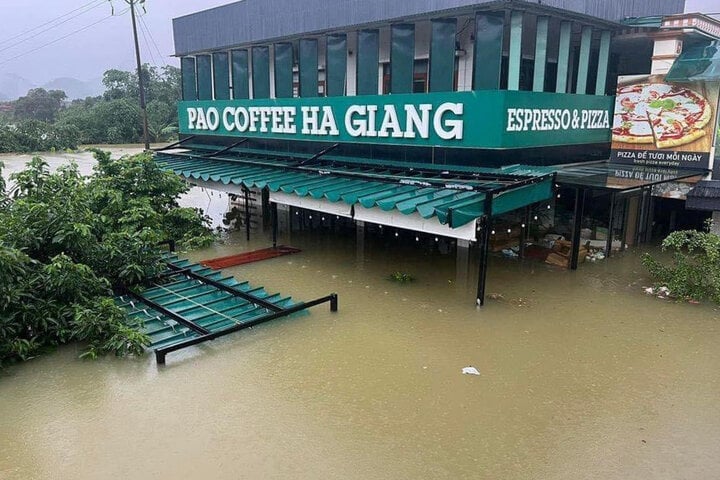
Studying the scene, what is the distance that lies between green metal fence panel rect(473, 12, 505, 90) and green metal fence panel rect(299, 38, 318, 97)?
18.9 feet

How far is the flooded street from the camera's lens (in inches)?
233

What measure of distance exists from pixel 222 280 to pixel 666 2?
53.4 feet

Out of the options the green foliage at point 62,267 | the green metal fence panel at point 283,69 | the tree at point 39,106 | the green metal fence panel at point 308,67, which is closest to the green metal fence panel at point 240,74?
the green metal fence panel at point 283,69

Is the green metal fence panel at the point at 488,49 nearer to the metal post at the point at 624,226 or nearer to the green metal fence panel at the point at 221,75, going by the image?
the metal post at the point at 624,226

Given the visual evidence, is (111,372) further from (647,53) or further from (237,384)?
(647,53)

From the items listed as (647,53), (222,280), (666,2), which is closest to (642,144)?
(647,53)

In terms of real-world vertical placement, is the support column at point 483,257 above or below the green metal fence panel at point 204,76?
below

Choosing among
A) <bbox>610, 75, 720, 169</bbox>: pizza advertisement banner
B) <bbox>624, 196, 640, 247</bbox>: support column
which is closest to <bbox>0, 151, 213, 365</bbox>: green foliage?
<bbox>624, 196, 640, 247</bbox>: support column

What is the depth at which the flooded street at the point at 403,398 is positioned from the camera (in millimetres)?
5918

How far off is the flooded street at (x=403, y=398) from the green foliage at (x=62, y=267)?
0.44 m

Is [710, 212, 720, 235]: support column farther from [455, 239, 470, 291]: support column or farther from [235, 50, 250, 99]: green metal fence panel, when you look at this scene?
[235, 50, 250, 99]: green metal fence panel

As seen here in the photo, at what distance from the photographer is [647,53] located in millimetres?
16547

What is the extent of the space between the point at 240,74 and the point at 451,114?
1008cm

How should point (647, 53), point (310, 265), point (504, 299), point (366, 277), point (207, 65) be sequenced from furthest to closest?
point (207, 65) < point (647, 53) < point (310, 265) < point (366, 277) < point (504, 299)
